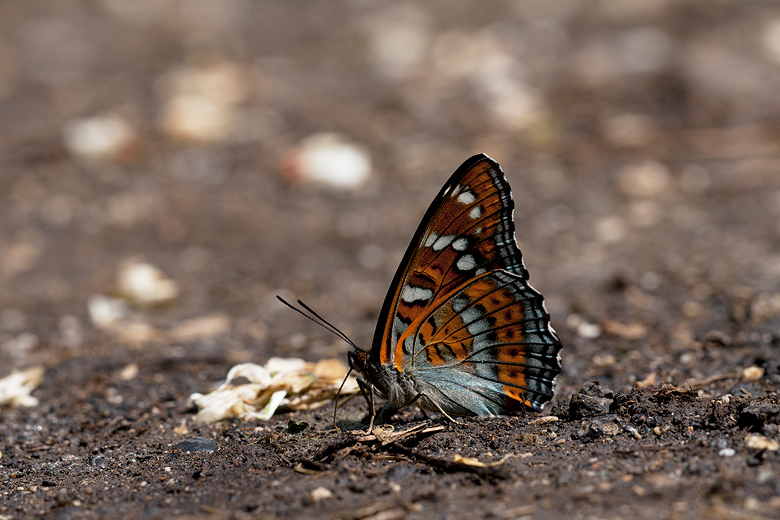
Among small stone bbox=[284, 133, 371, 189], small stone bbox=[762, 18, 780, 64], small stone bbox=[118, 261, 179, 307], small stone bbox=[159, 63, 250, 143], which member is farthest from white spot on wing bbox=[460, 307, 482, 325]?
small stone bbox=[762, 18, 780, 64]

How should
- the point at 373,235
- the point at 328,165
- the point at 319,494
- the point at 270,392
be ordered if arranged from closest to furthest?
the point at 319,494
the point at 270,392
the point at 373,235
the point at 328,165

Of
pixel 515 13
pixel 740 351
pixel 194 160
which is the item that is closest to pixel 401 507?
pixel 740 351

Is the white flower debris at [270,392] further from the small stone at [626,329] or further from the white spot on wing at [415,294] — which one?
the small stone at [626,329]

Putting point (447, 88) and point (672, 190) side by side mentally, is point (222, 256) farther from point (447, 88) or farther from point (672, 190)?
point (672, 190)

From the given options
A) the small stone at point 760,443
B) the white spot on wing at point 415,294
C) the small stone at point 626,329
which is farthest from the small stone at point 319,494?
the small stone at point 626,329

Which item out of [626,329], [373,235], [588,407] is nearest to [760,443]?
[588,407]

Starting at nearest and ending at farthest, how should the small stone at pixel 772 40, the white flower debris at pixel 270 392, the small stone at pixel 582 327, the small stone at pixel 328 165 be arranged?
the white flower debris at pixel 270 392 < the small stone at pixel 582 327 < the small stone at pixel 328 165 < the small stone at pixel 772 40

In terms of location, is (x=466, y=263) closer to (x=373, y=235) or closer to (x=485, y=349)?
(x=485, y=349)
